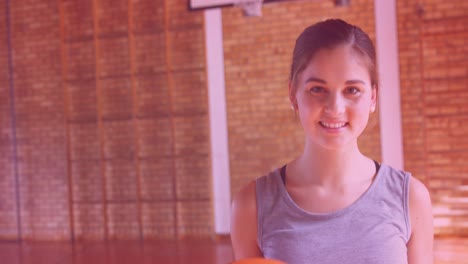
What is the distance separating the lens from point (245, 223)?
1041 mm

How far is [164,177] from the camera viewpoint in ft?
20.2

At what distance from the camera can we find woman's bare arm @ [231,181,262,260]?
1037 mm

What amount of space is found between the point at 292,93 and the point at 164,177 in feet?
17.2

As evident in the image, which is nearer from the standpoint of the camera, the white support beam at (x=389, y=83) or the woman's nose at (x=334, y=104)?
the woman's nose at (x=334, y=104)

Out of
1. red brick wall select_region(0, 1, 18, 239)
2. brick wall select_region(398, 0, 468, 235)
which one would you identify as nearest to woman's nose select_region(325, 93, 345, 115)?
brick wall select_region(398, 0, 468, 235)

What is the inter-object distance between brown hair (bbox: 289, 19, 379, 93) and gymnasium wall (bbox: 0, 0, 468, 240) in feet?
15.3

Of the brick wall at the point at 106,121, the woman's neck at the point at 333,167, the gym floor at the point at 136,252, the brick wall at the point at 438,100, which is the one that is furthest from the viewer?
the brick wall at the point at 106,121

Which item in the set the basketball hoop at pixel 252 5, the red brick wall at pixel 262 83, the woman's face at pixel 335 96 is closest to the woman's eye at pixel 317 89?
the woman's face at pixel 335 96

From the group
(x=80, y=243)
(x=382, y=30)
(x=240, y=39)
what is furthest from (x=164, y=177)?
(x=382, y=30)

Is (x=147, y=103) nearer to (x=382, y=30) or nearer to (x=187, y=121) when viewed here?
(x=187, y=121)

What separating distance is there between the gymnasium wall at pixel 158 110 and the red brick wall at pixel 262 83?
1 cm

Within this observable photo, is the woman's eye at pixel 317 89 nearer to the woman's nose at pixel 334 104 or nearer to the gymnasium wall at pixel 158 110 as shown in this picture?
the woman's nose at pixel 334 104

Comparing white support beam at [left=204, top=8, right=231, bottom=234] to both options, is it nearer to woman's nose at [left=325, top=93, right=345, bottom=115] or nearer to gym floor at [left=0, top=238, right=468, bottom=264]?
gym floor at [left=0, top=238, right=468, bottom=264]

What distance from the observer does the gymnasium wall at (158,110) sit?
17.7 ft
